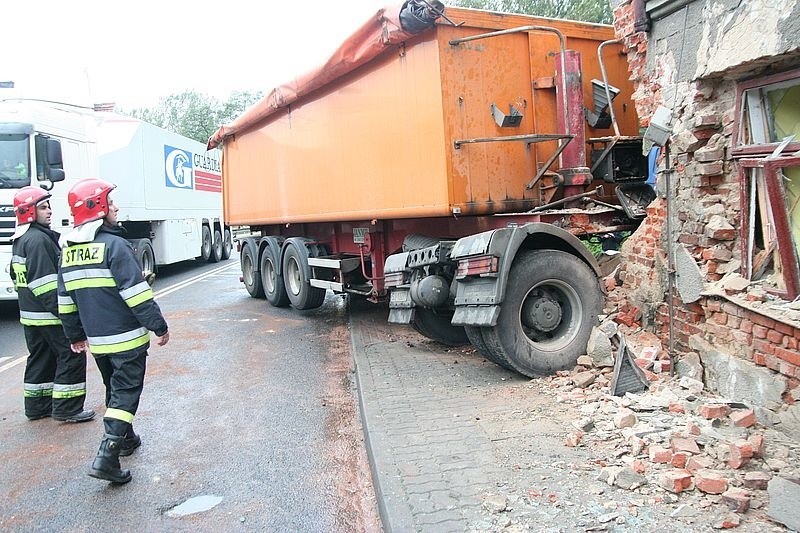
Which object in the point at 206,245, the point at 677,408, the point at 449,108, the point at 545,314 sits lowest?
the point at 677,408

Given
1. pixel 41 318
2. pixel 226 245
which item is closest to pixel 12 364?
pixel 41 318

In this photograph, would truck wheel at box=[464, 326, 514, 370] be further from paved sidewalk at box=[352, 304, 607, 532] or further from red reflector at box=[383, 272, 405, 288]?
red reflector at box=[383, 272, 405, 288]

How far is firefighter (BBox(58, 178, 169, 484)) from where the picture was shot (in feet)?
13.8

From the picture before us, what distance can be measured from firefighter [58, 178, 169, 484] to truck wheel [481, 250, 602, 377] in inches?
99.0

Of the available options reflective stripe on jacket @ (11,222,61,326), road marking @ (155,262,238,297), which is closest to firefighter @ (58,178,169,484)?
reflective stripe on jacket @ (11,222,61,326)

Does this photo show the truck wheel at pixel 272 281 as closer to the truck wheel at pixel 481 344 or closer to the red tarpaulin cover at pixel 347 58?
the red tarpaulin cover at pixel 347 58

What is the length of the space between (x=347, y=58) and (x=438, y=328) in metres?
2.96

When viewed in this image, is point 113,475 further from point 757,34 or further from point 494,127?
point 757,34

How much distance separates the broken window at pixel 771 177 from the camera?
3727mm

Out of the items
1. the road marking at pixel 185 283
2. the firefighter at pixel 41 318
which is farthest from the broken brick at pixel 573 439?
the road marking at pixel 185 283

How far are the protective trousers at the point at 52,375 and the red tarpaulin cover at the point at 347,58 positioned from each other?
373 centimetres

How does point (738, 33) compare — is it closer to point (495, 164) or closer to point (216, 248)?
point (495, 164)

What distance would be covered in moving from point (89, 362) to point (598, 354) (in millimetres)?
5563

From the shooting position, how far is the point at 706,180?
14.3ft
